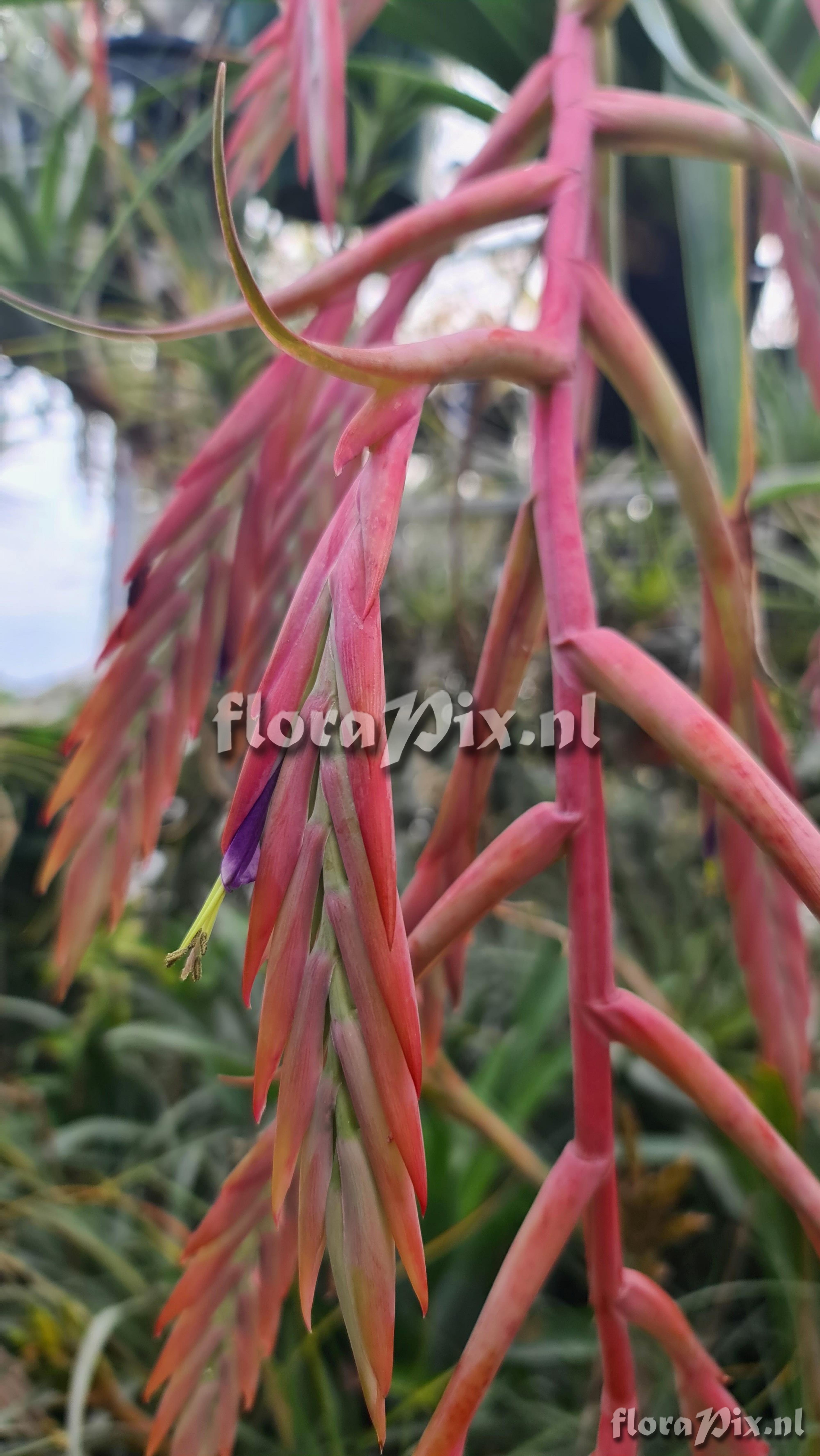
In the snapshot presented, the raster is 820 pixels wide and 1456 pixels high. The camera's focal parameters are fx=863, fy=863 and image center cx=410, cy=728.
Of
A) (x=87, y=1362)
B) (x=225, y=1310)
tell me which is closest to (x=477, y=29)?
(x=225, y=1310)

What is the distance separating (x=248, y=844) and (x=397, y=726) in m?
0.16

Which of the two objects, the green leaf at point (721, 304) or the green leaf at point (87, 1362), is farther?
the green leaf at point (87, 1362)

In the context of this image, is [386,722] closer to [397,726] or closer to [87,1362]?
[397,726]

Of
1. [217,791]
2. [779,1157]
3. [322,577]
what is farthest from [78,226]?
[779,1157]

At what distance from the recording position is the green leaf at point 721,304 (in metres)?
0.38

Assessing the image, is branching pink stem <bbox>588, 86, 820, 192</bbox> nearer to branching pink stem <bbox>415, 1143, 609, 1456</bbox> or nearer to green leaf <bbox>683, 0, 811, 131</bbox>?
green leaf <bbox>683, 0, 811, 131</bbox>

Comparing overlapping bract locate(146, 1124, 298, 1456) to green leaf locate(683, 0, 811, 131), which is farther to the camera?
green leaf locate(683, 0, 811, 131)

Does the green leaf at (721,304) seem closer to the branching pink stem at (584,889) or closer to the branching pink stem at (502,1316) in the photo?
the branching pink stem at (584,889)

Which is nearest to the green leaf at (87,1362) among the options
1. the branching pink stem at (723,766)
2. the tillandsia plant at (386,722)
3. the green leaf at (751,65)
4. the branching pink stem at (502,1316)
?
the tillandsia plant at (386,722)

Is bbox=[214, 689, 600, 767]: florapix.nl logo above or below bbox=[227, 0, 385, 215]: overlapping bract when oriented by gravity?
below

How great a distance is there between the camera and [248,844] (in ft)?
0.59

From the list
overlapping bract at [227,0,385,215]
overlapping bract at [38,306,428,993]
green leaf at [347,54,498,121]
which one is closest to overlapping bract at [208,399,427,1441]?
overlapping bract at [38,306,428,993]

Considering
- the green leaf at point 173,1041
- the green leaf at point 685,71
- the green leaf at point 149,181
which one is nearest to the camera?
the green leaf at point 685,71

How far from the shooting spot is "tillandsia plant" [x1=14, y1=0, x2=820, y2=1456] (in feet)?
0.56
